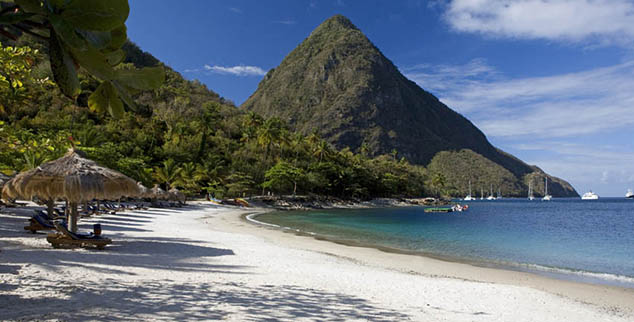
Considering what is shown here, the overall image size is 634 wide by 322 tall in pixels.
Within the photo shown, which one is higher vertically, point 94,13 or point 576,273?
point 94,13

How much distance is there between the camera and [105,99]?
198cm

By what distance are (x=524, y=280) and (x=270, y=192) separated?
55.1 meters

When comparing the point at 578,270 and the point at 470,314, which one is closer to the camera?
the point at 470,314

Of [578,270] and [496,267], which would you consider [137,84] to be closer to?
[496,267]

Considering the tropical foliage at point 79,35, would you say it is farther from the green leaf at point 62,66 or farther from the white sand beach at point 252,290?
the white sand beach at point 252,290

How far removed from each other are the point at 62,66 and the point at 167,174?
4695cm

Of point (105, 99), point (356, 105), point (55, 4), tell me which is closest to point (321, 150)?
point (105, 99)

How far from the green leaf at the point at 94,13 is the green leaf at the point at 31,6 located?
12 cm

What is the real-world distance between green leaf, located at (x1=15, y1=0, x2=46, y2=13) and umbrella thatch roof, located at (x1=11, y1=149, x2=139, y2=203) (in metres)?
8.89

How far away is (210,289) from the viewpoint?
237 inches

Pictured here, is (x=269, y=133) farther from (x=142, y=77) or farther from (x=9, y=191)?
(x=142, y=77)

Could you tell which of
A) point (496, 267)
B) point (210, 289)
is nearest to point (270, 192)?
point (496, 267)

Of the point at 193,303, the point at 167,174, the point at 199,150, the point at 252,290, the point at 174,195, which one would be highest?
the point at 199,150

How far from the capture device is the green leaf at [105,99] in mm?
1950
